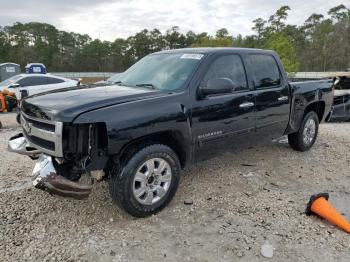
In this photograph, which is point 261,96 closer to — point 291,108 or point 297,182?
point 291,108

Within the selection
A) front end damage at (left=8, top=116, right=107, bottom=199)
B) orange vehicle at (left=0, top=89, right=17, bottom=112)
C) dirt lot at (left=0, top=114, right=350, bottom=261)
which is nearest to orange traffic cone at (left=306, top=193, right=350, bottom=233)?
dirt lot at (left=0, top=114, right=350, bottom=261)

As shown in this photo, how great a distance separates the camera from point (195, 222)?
3.51 metres

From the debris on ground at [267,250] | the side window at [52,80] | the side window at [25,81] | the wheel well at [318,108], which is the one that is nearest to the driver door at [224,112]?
the debris on ground at [267,250]

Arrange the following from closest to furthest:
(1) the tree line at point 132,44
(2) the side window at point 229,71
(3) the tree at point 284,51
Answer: (2) the side window at point 229,71 < (3) the tree at point 284,51 < (1) the tree line at point 132,44

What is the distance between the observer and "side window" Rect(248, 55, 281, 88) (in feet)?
15.5

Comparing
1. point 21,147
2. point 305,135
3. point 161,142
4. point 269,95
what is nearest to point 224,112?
point 161,142

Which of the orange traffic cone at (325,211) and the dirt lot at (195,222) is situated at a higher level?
the orange traffic cone at (325,211)

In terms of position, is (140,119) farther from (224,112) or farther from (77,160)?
(224,112)

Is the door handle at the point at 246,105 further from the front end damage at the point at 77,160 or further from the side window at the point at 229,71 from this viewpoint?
the front end damage at the point at 77,160

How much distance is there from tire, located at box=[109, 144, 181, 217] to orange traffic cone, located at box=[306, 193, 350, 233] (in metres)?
1.53

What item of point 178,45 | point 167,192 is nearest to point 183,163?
point 167,192

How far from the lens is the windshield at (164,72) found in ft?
12.9

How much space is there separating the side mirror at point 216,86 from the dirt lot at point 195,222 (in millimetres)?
1303

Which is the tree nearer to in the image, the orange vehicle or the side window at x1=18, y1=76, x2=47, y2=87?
the side window at x1=18, y1=76, x2=47, y2=87
